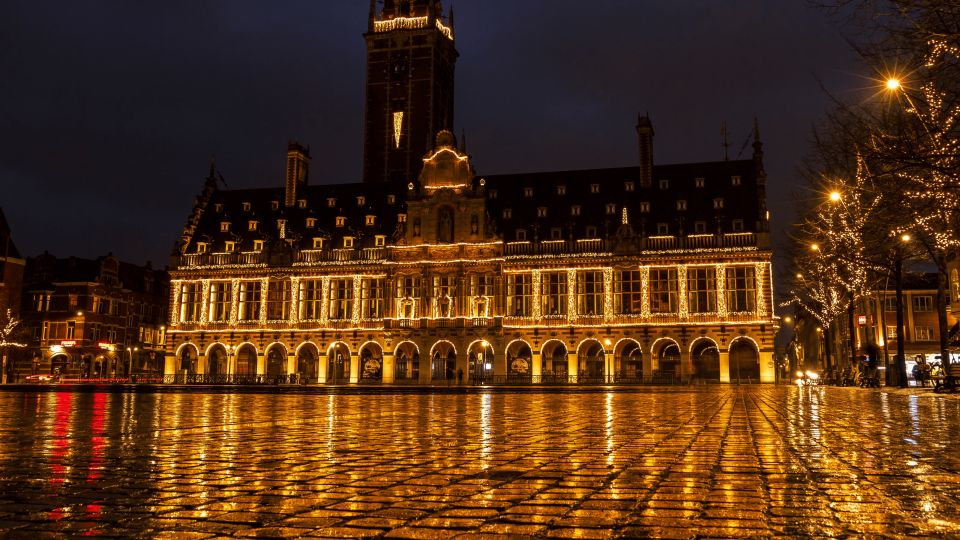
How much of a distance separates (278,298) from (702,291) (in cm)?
3357

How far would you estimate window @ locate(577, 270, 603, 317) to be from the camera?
59062 millimetres

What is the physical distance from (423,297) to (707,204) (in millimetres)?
22523

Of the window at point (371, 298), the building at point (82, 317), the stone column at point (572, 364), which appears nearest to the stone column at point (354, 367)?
the window at point (371, 298)

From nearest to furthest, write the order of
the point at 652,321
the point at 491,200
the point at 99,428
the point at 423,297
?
1. the point at 99,428
2. the point at 652,321
3. the point at 423,297
4. the point at 491,200

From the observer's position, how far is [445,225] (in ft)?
205

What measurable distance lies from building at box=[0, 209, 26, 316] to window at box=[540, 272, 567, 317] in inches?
1664

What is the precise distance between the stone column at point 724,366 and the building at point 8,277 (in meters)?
55.0

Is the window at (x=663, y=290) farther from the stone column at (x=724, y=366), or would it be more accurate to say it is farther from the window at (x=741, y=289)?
the stone column at (x=724, y=366)

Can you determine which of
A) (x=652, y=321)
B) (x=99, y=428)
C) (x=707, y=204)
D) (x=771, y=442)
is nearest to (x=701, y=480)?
(x=771, y=442)

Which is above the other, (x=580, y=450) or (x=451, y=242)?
(x=451, y=242)

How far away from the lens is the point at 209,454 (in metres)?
7.78

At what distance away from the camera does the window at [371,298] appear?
63.7m

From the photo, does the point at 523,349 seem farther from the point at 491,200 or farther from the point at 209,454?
the point at 209,454

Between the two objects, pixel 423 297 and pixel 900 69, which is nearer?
pixel 900 69
